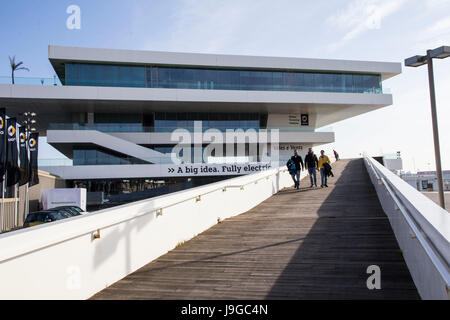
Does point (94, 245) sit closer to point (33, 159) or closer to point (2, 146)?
point (2, 146)

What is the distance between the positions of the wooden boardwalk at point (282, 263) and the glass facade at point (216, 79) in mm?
32677

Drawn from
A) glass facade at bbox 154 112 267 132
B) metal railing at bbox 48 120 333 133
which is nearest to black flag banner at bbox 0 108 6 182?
metal railing at bbox 48 120 333 133

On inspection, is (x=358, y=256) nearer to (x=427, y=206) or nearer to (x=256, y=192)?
(x=427, y=206)

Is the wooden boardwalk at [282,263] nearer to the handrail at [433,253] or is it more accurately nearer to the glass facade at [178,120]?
the handrail at [433,253]

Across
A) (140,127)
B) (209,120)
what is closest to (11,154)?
(140,127)

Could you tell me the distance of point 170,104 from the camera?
4156 cm

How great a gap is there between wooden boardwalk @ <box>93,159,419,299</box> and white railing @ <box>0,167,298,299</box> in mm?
235

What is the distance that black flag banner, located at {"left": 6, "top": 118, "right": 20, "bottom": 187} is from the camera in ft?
84.3

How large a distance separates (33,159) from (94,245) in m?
29.1

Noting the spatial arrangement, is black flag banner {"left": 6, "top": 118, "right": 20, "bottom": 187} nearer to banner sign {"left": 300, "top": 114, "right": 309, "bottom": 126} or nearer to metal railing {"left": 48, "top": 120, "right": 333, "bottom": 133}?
metal railing {"left": 48, "top": 120, "right": 333, "bottom": 133}

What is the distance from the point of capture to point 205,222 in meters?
9.73

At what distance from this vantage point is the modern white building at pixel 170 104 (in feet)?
123

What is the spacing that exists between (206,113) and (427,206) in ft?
133

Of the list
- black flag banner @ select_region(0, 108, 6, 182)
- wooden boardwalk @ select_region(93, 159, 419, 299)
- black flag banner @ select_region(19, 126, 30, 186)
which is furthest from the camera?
black flag banner @ select_region(19, 126, 30, 186)
